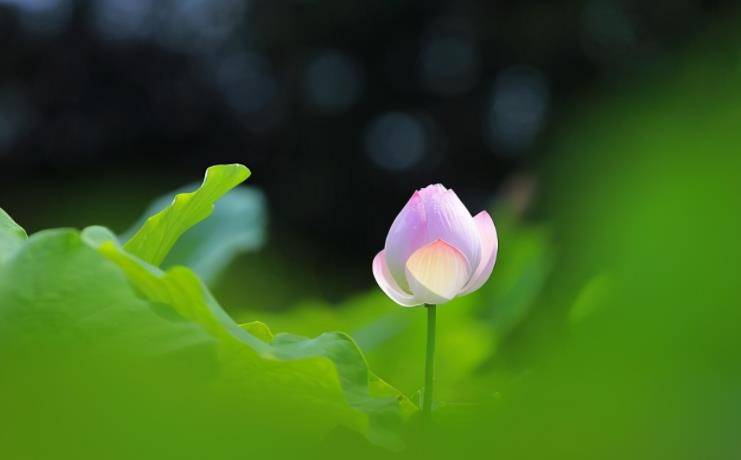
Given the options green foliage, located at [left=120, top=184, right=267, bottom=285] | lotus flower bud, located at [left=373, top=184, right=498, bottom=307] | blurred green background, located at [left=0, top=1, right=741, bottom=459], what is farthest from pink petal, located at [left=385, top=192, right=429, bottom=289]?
blurred green background, located at [left=0, top=1, right=741, bottom=459]

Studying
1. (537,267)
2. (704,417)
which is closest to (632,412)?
(704,417)

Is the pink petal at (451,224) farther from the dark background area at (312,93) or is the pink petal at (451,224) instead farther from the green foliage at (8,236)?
the dark background area at (312,93)

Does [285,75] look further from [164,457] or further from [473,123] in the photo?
[164,457]

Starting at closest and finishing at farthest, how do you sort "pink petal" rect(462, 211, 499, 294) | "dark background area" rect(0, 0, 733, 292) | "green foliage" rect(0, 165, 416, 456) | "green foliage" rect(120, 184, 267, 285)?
"green foliage" rect(0, 165, 416, 456) < "pink petal" rect(462, 211, 499, 294) < "green foliage" rect(120, 184, 267, 285) < "dark background area" rect(0, 0, 733, 292)

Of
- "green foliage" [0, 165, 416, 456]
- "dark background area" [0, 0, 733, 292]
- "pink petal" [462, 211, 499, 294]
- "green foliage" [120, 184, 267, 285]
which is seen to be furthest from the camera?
"dark background area" [0, 0, 733, 292]

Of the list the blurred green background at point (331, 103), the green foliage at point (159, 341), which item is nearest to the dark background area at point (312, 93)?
the blurred green background at point (331, 103)

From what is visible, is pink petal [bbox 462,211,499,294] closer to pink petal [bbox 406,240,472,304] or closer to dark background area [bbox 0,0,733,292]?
pink petal [bbox 406,240,472,304]

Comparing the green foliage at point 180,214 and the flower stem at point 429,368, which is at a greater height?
the green foliage at point 180,214
